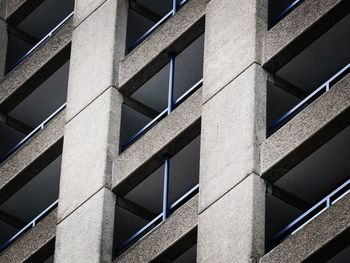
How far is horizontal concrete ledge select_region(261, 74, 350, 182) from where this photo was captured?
3475 cm

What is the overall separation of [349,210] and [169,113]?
7.66m

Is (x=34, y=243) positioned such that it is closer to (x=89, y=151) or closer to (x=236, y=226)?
(x=89, y=151)

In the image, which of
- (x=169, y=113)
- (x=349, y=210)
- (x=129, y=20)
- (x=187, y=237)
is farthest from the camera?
(x=129, y=20)

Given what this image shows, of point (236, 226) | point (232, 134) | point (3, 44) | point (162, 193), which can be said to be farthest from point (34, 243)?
point (3, 44)

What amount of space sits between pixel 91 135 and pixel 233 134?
5.56 metres

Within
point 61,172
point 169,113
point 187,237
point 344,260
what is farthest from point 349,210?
point 61,172

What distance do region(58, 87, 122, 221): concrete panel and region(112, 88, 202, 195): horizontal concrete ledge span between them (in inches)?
16.1

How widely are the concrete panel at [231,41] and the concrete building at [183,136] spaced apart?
4 cm

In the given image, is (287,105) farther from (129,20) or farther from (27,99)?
(27,99)

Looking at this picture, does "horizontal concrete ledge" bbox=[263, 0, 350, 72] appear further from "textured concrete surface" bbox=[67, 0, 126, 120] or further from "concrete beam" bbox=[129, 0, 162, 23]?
"concrete beam" bbox=[129, 0, 162, 23]

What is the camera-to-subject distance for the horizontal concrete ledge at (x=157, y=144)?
38438 millimetres

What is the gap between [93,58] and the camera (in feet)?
138

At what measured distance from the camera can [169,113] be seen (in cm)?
3938

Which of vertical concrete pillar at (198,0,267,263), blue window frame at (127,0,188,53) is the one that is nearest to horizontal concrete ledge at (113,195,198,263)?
vertical concrete pillar at (198,0,267,263)
